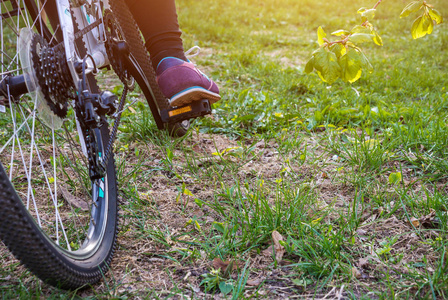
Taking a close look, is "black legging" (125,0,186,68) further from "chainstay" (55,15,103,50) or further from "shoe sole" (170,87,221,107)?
"chainstay" (55,15,103,50)

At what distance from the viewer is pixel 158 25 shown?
6.15ft

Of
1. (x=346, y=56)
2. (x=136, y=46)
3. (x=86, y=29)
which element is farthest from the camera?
(x=136, y=46)

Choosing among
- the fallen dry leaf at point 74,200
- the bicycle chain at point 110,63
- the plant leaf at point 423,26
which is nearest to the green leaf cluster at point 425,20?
the plant leaf at point 423,26

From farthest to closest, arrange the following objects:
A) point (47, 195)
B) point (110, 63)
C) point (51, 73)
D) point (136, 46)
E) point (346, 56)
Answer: point (136, 46) < point (47, 195) < point (110, 63) < point (346, 56) < point (51, 73)

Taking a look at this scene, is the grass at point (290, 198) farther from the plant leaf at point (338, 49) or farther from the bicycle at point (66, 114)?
the plant leaf at point (338, 49)

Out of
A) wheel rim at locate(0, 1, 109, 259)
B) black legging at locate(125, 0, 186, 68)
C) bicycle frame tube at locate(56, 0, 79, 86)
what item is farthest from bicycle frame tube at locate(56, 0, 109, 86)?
black legging at locate(125, 0, 186, 68)

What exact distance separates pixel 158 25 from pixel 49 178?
0.85 metres

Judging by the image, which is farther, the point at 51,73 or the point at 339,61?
the point at 339,61

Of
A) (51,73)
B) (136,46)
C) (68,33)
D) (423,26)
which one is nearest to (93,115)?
(51,73)

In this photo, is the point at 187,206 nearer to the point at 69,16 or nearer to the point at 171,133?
the point at 171,133

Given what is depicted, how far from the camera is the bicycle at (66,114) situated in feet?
3.19

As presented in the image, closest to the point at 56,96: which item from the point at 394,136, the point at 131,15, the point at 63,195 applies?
the point at 63,195

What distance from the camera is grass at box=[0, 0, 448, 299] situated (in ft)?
3.97

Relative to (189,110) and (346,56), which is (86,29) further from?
(346,56)
